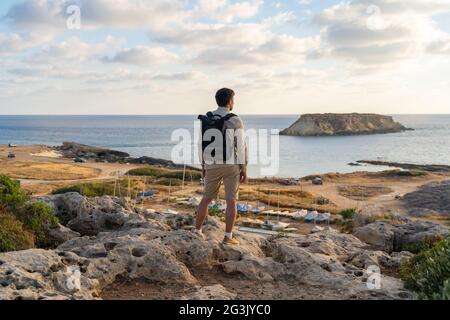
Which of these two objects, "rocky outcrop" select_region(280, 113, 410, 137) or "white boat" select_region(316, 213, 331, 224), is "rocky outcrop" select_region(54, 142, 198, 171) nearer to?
"white boat" select_region(316, 213, 331, 224)

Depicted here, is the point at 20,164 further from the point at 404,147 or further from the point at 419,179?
the point at 404,147

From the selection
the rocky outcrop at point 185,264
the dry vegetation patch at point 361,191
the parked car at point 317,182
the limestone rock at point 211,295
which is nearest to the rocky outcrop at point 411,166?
the dry vegetation patch at point 361,191

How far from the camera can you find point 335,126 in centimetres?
17900

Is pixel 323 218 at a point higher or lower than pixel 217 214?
lower

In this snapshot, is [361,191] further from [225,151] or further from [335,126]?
[335,126]

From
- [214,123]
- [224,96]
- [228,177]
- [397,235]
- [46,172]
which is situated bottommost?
[46,172]

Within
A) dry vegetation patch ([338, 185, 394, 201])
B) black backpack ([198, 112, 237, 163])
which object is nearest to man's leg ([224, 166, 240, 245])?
black backpack ([198, 112, 237, 163])

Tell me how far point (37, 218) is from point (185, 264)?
310 cm

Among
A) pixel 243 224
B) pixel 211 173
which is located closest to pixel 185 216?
pixel 211 173

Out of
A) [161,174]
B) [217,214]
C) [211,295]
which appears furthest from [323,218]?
[161,174]

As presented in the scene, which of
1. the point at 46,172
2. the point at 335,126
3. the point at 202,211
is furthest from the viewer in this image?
the point at 335,126

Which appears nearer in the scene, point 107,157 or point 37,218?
point 37,218
